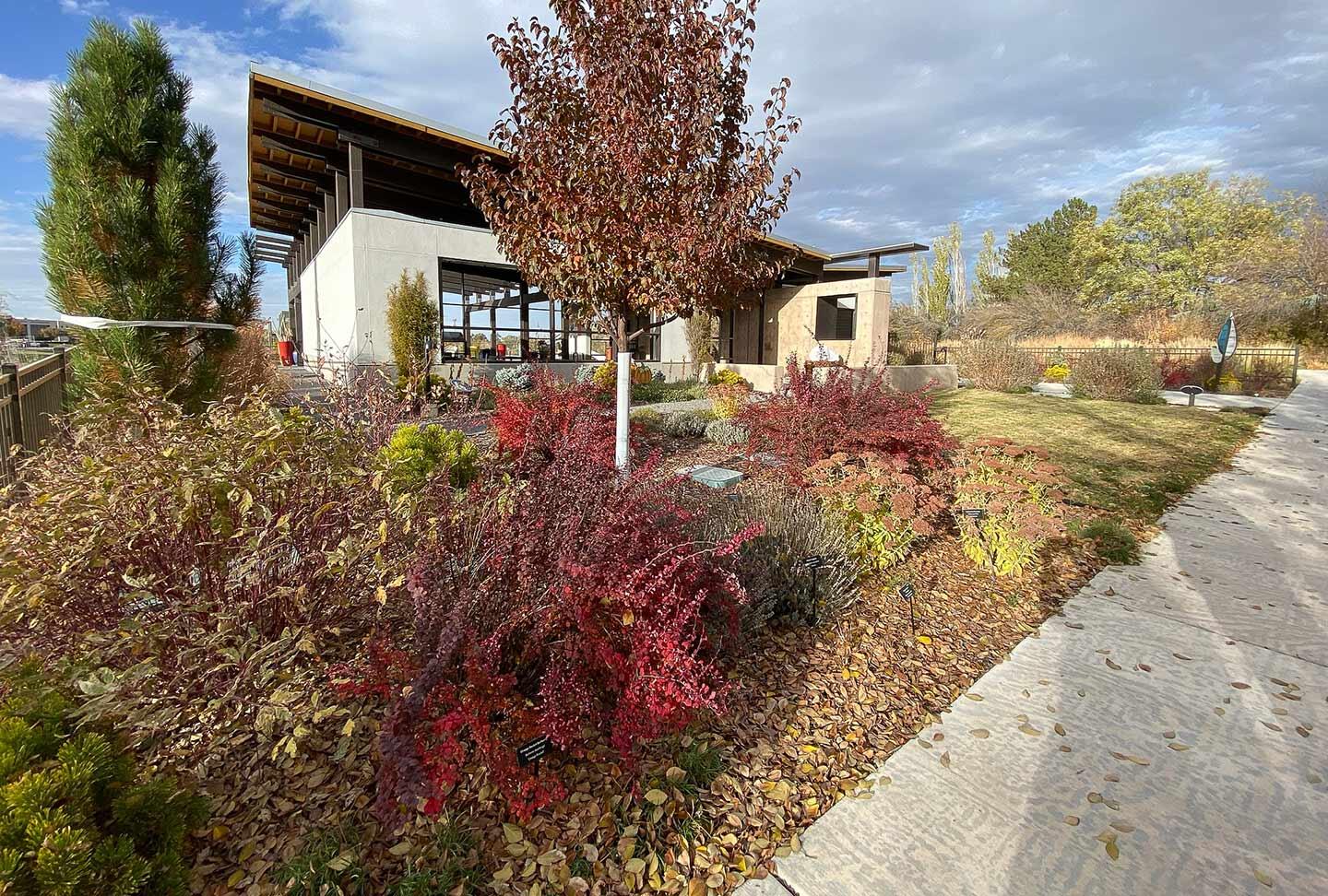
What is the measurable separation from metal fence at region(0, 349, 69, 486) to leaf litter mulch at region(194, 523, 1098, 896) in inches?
108

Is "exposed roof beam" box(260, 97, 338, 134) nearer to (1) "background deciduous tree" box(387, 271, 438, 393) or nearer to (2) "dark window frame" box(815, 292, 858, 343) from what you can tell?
(1) "background deciduous tree" box(387, 271, 438, 393)

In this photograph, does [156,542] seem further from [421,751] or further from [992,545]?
[992,545]

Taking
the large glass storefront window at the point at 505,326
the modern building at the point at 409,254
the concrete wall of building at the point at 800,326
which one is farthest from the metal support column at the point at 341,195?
the concrete wall of building at the point at 800,326

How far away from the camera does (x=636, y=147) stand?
13.1 ft

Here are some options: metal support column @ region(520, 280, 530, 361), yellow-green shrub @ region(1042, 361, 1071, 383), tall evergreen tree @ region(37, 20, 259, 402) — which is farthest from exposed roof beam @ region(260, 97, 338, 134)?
yellow-green shrub @ region(1042, 361, 1071, 383)

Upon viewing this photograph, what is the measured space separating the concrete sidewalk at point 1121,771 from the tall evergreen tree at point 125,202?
21.5 feet

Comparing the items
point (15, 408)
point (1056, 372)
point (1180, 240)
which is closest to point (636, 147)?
point (15, 408)

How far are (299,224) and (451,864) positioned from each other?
2740 cm

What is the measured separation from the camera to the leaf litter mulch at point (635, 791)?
176 centimetres

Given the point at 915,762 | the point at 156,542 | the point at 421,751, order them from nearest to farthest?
the point at 421,751 < the point at 156,542 < the point at 915,762

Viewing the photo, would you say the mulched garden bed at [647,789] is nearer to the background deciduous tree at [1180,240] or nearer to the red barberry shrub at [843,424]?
the red barberry shrub at [843,424]

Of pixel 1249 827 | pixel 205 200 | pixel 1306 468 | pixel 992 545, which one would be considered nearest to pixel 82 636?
pixel 1249 827

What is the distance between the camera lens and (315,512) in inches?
89.7

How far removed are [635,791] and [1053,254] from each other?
159 feet
